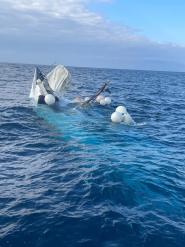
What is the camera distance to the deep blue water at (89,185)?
35.0 feet

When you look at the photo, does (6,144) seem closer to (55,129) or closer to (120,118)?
(55,129)

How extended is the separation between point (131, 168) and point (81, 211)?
5.06m

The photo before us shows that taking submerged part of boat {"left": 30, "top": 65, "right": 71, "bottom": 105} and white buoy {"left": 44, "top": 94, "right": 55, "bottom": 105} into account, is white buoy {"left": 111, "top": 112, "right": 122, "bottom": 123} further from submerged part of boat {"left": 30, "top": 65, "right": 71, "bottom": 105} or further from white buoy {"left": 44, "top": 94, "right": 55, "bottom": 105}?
submerged part of boat {"left": 30, "top": 65, "right": 71, "bottom": 105}

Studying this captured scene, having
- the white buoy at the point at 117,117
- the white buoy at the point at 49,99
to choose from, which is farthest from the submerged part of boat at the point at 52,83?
the white buoy at the point at 117,117

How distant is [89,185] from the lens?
46.7 ft

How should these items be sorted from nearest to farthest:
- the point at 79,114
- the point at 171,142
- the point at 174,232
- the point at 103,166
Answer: the point at 174,232, the point at 103,166, the point at 171,142, the point at 79,114

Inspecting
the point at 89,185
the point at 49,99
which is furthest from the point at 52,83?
the point at 89,185

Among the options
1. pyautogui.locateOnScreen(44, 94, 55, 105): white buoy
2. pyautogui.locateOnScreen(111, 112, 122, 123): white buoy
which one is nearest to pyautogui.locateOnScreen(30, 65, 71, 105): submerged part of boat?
pyautogui.locateOnScreen(44, 94, 55, 105): white buoy

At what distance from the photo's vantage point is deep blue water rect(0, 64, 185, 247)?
35.0ft

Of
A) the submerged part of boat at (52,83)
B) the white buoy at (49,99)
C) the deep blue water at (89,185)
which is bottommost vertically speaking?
the deep blue water at (89,185)

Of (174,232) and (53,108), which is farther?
(53,108)

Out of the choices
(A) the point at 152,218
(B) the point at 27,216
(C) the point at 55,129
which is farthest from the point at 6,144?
(A) the point at 152,218

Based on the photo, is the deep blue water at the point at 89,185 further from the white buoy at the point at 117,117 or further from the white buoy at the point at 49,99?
the white buoy at the point at 49,99

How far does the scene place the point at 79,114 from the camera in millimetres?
30266
